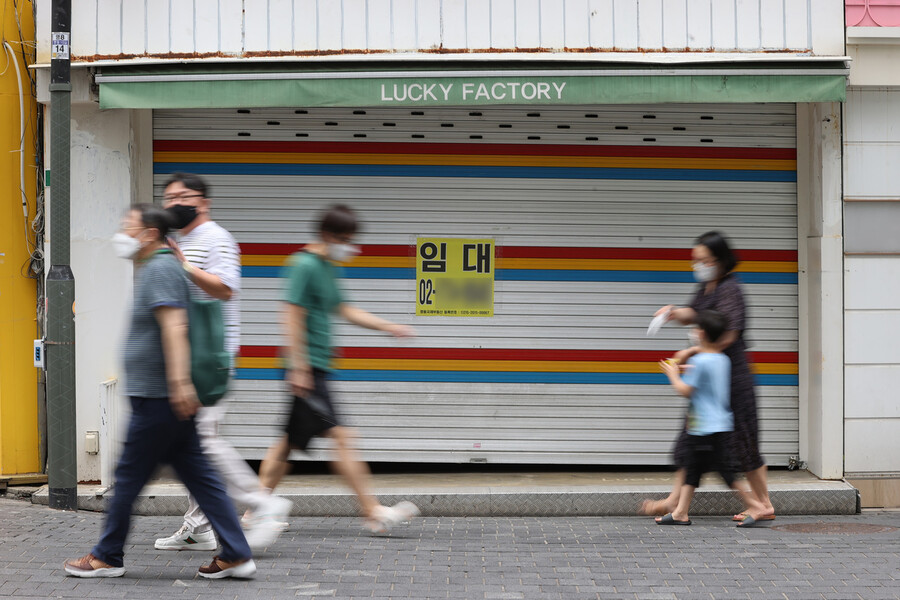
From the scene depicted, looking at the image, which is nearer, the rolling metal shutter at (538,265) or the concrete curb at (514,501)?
the concrete curb at (514,501)

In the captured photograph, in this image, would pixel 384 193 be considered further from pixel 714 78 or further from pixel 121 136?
pixel 714 78

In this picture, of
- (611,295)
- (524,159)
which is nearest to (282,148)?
(524,159)

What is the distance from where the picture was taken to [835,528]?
7.05m

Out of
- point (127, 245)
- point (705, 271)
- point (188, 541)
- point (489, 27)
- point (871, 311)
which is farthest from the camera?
point (871, 311)

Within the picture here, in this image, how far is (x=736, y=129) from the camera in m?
8.36

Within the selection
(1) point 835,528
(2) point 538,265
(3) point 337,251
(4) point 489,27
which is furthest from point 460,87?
(1) point 835,528

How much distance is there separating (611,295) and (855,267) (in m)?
1.84

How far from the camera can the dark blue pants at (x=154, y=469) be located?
16.7ft

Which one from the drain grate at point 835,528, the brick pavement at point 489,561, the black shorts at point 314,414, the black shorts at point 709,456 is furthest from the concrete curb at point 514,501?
the black shorts at point 314,414

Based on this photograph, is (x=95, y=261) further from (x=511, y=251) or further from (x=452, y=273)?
(x=511, y=251)

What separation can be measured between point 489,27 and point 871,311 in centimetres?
359

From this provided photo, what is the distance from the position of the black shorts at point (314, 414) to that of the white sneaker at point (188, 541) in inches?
29.6

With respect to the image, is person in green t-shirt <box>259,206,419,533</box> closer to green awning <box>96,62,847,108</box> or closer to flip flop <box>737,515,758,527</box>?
green awning <box>96,62,847,108</box>

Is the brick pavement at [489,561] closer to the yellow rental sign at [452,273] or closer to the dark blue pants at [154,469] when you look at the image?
the dark blue pants at [154,469]
